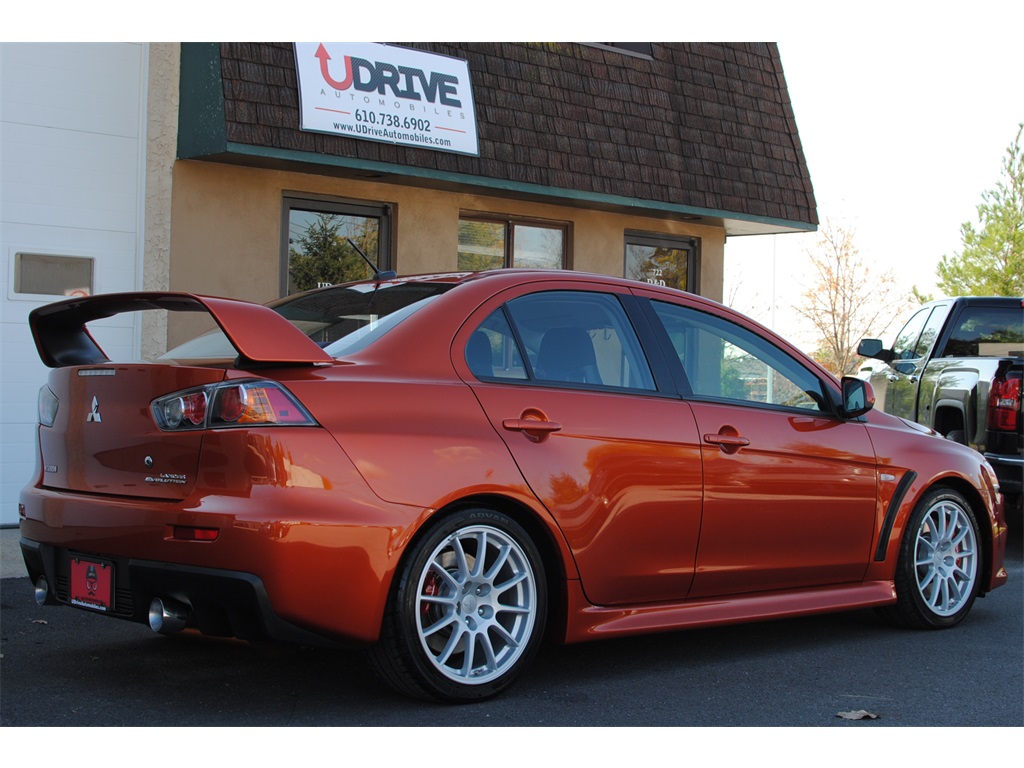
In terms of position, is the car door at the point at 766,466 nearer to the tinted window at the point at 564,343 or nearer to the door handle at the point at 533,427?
the tinted window at the point at 564,343

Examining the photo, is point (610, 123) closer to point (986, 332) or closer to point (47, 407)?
point (986, 332)

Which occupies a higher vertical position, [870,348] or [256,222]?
[256,222]

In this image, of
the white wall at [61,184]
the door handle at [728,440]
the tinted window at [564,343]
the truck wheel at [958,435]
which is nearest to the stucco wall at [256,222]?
the white wall at [61,184]

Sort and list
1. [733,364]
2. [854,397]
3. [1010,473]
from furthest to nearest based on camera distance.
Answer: [1010,473] < [854,397] < [733,364]

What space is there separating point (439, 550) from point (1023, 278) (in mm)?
33626

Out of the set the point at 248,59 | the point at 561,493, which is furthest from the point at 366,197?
the point at 561,493

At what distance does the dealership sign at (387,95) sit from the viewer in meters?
8.98

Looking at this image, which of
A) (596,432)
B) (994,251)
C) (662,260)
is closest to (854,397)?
(596,432)

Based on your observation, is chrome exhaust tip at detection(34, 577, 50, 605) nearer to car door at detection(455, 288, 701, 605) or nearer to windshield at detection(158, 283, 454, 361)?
windshield at detection(158, 283, 454, 361)

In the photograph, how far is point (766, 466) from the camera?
17.0 ft

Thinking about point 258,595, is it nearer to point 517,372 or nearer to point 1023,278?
point 517,372

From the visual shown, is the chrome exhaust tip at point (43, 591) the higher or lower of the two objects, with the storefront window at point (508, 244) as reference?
lower

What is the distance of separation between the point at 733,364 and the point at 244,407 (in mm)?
2450

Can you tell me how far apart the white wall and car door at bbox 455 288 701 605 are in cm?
518
